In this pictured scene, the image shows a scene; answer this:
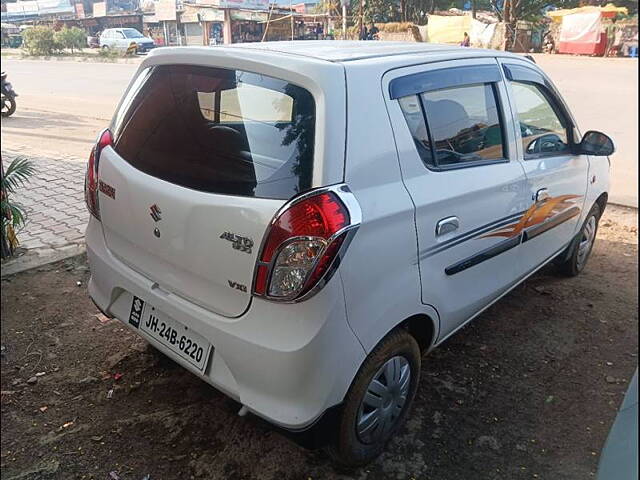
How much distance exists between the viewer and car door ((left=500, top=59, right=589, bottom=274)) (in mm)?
2910

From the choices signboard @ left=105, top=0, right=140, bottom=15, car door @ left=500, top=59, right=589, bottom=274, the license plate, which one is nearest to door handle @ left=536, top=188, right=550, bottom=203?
car door @ left=500, top=59, right=589, bottom=274

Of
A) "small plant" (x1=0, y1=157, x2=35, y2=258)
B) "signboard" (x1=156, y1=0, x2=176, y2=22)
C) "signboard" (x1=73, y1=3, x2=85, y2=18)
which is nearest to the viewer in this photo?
"small plant" (x1=0, y1=157, x2=35, y2=258)

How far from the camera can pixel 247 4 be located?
4.23 metres

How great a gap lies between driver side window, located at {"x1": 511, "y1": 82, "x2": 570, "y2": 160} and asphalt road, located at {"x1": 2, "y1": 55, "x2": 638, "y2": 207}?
6.42ft

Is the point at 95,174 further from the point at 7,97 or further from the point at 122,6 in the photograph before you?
the point at 7,97

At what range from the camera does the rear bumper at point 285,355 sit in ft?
5.84

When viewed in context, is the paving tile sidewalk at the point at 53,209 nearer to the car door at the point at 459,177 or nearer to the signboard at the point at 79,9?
the signboard at the point at 79,9

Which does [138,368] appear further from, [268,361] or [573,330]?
[573,330]

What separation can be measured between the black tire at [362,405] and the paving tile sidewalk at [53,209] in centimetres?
308

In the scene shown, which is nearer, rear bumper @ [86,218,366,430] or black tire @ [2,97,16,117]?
rear bumper @ [86,218,366,430]

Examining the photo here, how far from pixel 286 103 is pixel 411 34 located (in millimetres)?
2882

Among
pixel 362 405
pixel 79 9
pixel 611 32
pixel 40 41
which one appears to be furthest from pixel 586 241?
pixel 40 41

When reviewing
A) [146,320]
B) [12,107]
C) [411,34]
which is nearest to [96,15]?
[411,34]

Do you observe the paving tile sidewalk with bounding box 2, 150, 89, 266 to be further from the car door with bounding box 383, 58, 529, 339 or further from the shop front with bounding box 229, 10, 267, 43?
the car door with bounding box 383, 58, 529, 339
